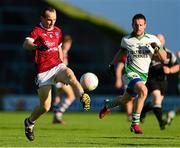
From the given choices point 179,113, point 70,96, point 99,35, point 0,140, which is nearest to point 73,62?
point 99,35

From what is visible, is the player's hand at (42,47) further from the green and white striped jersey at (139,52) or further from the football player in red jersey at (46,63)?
the green and white striped jersey at (139,52)

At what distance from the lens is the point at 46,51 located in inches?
555

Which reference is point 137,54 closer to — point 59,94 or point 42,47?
point 42,47

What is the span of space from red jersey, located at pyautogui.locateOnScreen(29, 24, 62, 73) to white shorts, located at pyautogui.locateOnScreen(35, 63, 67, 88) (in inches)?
2.9

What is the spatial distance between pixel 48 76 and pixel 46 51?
1.50 ft

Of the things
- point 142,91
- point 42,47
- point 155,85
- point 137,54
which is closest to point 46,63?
point 42,47

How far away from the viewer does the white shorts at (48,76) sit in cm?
1392

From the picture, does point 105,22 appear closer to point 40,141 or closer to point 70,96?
point 70,96

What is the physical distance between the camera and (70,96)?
21250 mm

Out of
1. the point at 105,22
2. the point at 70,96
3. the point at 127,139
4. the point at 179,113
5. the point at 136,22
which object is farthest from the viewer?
the point at 105,22

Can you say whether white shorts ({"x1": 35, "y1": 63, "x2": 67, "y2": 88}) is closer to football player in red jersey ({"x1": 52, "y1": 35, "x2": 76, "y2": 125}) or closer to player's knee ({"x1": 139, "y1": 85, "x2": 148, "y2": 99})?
player's knee ({"x1": 139, "y1": 85, "x2": 148, "y2": 99})

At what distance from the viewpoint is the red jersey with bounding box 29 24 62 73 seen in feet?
46.1

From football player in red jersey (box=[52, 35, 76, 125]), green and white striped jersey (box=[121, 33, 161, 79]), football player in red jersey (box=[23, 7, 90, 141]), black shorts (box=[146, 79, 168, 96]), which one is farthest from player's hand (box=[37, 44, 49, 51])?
football player in red jersey (box=[52, 35, 76, 125])

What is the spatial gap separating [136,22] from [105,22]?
76.4 ft
